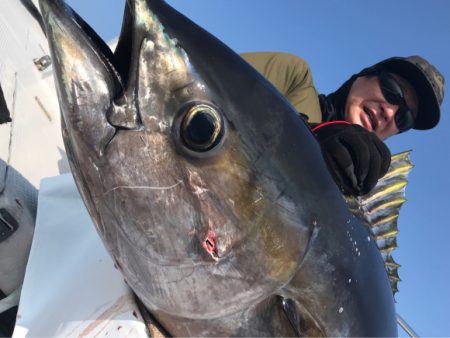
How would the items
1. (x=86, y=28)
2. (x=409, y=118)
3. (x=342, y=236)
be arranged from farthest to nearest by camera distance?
(x=409, y=118) < (x=342, y=236) < (x=86, y=28)

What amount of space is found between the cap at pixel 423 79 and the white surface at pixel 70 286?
2810 mm

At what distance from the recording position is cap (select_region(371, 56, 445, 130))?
3.42m

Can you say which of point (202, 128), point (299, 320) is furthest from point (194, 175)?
point (299, 320)

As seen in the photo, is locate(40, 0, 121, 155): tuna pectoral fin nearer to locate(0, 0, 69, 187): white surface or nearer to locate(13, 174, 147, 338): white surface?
locate(13, 174, 147, 338): white surface

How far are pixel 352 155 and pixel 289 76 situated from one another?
5.16 ft

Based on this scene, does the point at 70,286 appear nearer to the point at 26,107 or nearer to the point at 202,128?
the point at 202,128

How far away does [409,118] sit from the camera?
11.9 feet

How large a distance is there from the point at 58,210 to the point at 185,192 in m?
1.07

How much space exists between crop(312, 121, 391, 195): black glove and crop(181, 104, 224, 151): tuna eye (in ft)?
2.02

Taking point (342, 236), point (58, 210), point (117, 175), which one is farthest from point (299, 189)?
point (58, 210)

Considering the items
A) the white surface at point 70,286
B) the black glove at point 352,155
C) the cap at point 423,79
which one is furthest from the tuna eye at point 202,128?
the cap at point 423,79

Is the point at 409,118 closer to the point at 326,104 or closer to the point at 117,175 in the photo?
the point at 326,104

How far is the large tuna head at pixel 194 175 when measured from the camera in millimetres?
1180

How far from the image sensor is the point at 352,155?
6.23 ft
